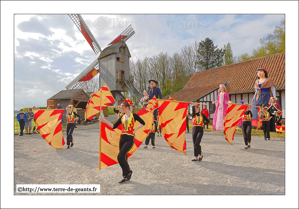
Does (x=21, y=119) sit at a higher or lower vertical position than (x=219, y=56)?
lower

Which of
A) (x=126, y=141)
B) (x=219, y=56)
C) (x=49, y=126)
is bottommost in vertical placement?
(x=49, y=126)

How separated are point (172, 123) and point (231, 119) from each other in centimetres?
312

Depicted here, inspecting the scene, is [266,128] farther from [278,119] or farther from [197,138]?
[197,138]

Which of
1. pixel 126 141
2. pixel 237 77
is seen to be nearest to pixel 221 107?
pixel 126 141

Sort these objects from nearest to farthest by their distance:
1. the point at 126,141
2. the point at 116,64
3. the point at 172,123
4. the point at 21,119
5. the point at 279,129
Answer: the point at 126,141
the point at 172,123
the point at 279,129
the point at 21,119
the point at 116,64

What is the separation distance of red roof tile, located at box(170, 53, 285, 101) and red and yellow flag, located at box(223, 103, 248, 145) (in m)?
6.36

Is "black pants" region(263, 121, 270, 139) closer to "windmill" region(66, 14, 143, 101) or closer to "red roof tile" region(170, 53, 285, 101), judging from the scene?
"red roof tile" region(170, 53, 285, 101)

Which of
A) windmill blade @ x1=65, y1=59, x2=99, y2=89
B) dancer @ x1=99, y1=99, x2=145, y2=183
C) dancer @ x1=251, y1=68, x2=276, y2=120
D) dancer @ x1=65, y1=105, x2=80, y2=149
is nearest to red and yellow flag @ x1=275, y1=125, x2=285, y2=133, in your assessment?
dancer @ x1=251, y1=68, x2=276, y2=120

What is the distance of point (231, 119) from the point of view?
703 centimetres

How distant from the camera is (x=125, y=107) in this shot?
4324mm

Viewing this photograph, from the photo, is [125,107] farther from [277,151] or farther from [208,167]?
[277,151]

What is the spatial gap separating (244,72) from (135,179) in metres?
14.7

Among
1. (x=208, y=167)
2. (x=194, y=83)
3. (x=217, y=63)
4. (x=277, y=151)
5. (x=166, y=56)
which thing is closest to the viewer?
(x=208, y=167)

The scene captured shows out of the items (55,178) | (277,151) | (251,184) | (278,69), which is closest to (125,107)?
(55,178)
